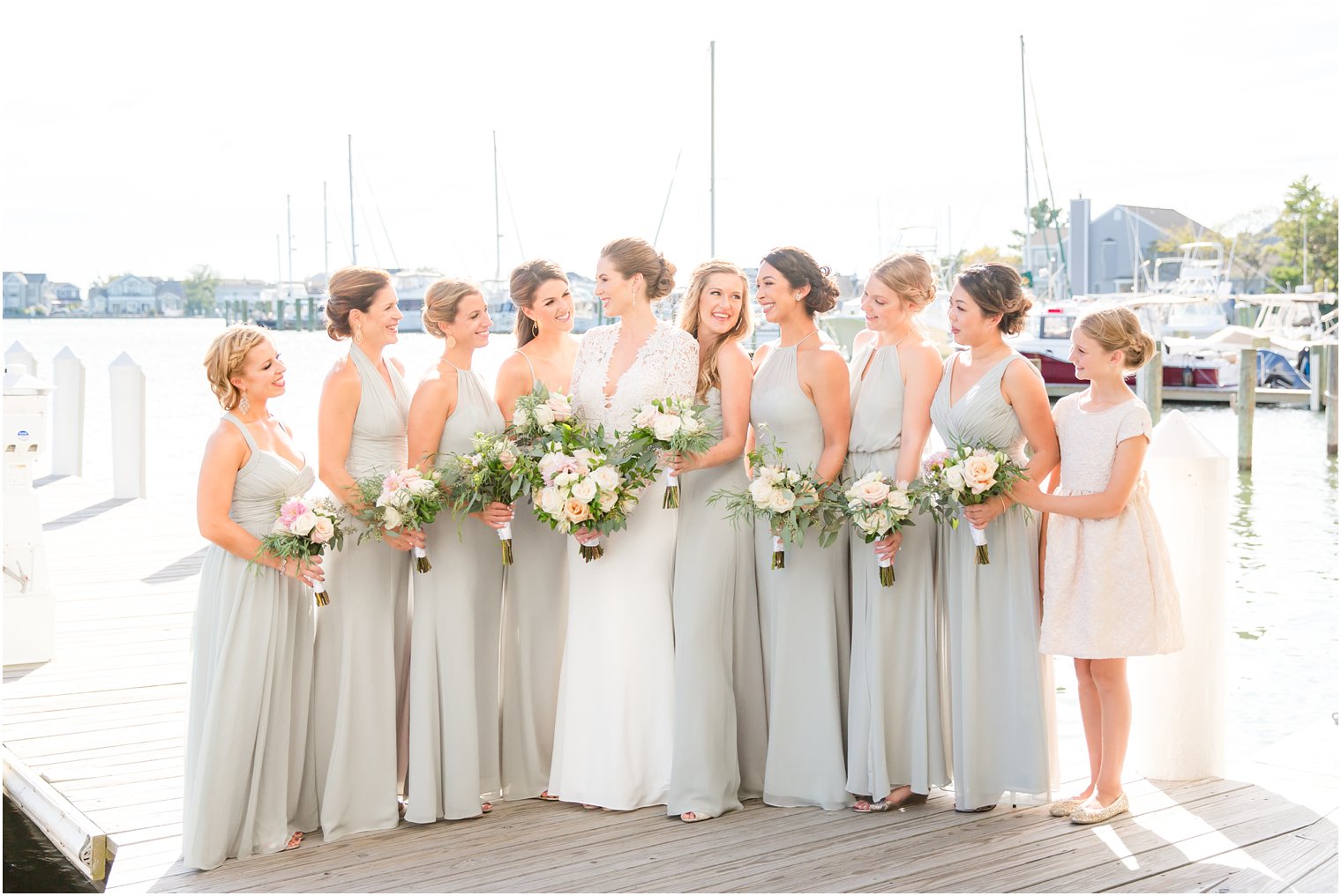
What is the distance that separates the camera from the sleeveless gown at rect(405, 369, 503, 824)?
16.2 ft

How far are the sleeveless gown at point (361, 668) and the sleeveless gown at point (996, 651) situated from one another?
2249 millimetres

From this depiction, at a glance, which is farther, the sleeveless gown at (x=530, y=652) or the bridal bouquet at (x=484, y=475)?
the sleeveless gown at (x=530, y=652)

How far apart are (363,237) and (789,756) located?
146ft

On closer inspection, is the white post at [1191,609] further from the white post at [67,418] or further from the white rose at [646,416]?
the white post at [67,418]

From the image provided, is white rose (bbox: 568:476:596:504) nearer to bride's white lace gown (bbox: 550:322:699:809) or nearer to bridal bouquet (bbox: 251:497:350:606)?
bride's white lace gown (bbox: 550:322:699:809)

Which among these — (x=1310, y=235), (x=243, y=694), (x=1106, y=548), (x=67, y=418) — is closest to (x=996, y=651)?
(x=1106, y=548)

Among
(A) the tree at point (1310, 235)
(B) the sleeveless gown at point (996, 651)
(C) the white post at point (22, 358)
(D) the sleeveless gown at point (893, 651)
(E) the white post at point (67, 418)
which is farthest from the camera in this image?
(A) the tree at point (1310, 235)

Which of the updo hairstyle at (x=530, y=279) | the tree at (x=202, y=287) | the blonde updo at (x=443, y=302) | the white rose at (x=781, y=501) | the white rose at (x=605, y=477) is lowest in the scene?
Result: the white rose at (x=781, y=501)

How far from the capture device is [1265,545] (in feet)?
55.5

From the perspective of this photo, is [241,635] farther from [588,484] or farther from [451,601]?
[588,484]

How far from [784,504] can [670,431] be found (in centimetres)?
52

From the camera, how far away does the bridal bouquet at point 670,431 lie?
15.6 feet

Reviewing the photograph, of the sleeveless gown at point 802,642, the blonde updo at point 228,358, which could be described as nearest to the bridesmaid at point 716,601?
the sleeveless gown at point 802,642

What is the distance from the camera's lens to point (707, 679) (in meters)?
5.06
